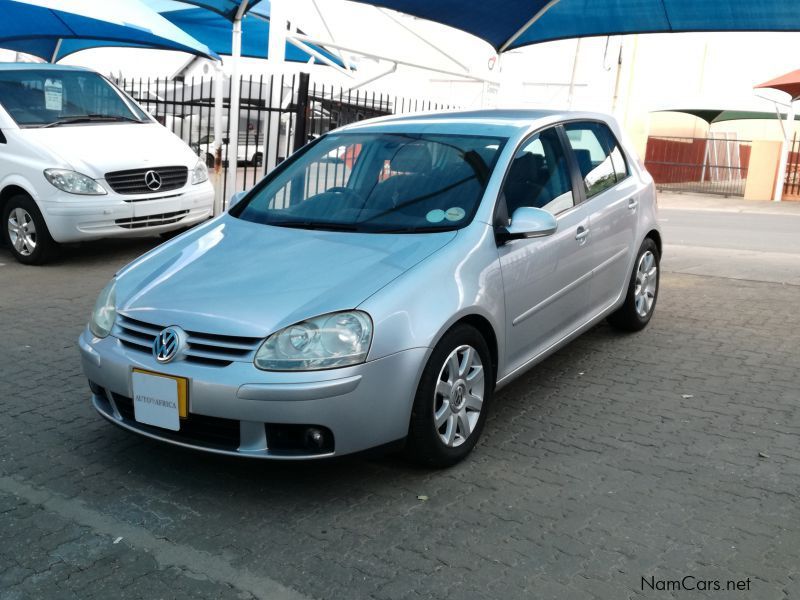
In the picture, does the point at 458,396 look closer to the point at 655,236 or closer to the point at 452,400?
the point at 452,400

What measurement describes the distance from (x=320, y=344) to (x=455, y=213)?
47.8 inches

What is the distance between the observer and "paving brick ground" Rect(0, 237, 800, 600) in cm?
321

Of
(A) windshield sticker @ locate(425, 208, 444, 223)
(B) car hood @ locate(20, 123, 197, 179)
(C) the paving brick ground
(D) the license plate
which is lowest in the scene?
(C) the paving brick ground

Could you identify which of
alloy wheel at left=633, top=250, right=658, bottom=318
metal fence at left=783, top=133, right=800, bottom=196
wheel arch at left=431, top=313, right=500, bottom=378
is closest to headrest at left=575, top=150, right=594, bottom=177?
alloy wheel at left=633, top=250, right=658, bottom=318

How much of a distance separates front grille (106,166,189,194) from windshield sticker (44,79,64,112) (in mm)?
1233

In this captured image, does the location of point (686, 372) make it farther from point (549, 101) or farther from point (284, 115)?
point (549, 101)

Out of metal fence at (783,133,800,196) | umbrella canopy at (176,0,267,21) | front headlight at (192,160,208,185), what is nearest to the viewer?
front headlight at (192,160,208,185)

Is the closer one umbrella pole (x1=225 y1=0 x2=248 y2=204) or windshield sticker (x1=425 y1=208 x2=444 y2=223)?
windshield sticker (x1=425 y1=208 x2=444 y2=223)

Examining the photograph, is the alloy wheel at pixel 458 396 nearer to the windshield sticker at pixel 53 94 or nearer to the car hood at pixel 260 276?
the car hood at pixel 260 276

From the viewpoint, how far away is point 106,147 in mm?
8766

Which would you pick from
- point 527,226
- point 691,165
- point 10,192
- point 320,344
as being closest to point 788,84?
point 691,165

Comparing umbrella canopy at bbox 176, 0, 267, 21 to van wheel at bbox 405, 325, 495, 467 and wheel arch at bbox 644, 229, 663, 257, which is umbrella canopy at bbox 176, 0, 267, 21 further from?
van wheel at bbox 405, 325, 495, 467

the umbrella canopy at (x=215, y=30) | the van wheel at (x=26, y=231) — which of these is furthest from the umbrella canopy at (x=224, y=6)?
the umbrella canopy at (x=215, y=30)

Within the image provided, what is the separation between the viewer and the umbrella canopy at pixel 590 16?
9805mm
